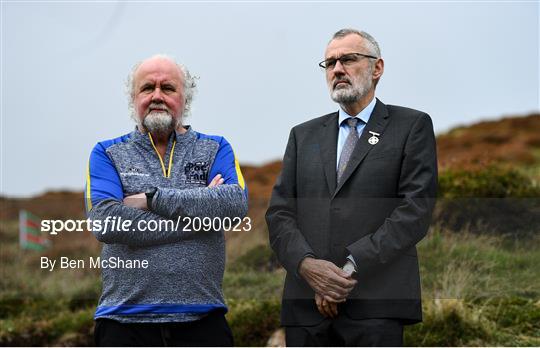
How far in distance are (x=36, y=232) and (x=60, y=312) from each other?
2.39 ft

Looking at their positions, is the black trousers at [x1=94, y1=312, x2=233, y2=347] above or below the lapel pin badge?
below

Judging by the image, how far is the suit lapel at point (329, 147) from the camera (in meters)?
4.68

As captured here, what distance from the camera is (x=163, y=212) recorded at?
14.8ft

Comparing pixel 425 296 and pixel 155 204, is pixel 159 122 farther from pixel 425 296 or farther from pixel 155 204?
pixel 425 296

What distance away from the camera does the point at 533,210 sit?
7434 millimetres

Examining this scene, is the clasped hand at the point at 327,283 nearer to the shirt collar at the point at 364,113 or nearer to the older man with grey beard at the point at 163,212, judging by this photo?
the older man with grey beard at the point at 163,212

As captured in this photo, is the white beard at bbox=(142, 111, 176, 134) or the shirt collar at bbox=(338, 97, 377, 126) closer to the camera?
the white beard at bbox=(142, 111, 176, 134)

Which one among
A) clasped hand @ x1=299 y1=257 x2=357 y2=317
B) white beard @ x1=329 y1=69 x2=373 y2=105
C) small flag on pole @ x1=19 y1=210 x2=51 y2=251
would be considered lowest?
clasped hand @ x1=299 y1=257 x2=357 y2=317

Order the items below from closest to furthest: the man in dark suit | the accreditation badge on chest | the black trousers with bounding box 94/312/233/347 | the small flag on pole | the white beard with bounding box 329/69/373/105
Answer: the black trousers with bounding box 94/312/233/347 → the man in dark suit → the accreditation badge on chest → the white beard with bounding box 329/69/373/105 → the small flag on pole

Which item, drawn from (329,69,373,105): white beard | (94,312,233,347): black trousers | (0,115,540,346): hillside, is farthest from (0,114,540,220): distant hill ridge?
(94,312,233,347): black trousers

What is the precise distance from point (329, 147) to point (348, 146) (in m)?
0.10

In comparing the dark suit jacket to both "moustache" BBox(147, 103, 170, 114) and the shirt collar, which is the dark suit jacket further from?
"moustache" BBox(147, 103, 170, 114)

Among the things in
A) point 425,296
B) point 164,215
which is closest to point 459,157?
point 425,296

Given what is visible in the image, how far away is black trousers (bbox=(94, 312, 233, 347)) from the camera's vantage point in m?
4.38
